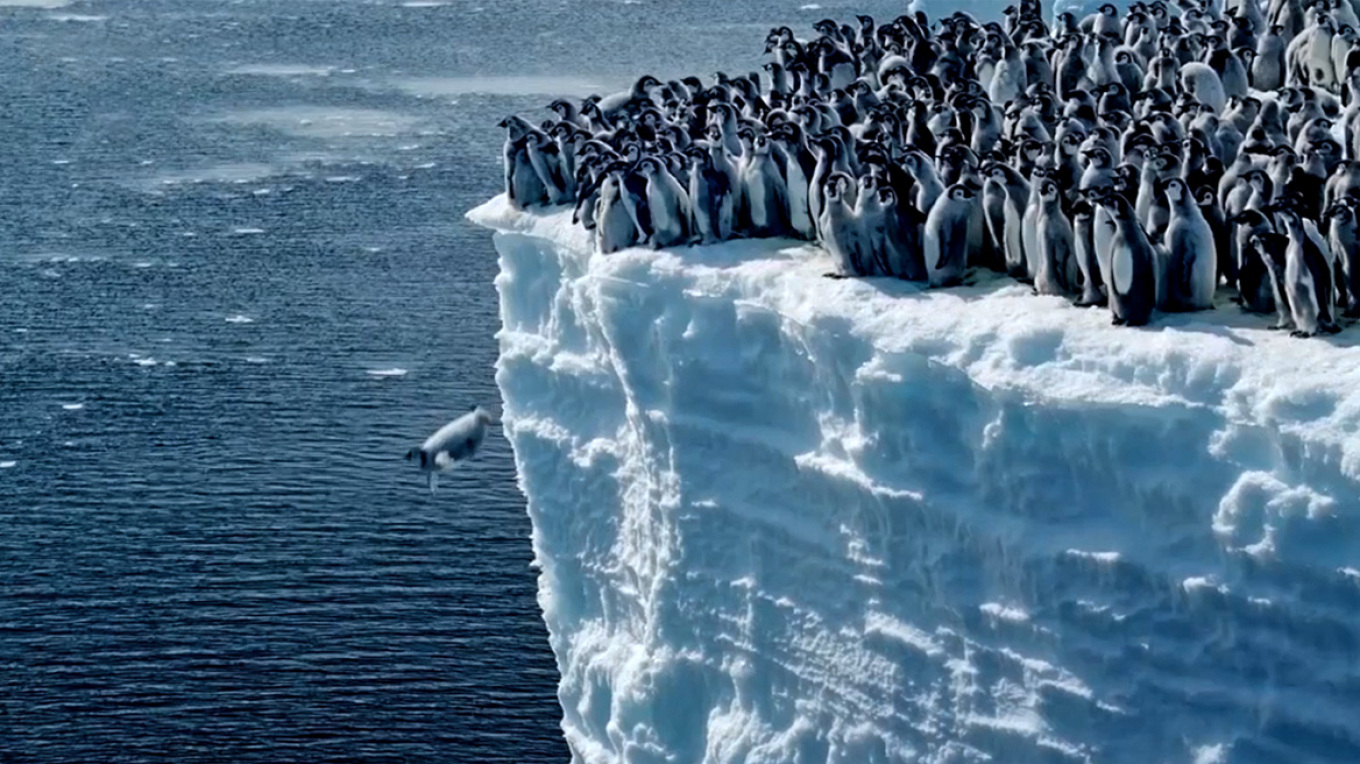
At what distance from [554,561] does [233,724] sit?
12.8 feet

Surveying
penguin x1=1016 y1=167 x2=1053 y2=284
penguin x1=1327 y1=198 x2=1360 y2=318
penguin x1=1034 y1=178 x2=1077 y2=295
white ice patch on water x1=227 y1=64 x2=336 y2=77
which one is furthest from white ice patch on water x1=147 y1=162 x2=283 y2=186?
penguin x1=1327 y1=198 x2=1360 y2=318

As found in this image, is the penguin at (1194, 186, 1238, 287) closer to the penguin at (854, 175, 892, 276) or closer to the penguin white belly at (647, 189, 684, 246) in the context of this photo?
the penguin at (854, 175, 892, 276)

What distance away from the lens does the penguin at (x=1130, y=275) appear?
12.4 m

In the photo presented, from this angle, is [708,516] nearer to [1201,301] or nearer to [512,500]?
[1201,301]

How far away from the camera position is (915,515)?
520 inches

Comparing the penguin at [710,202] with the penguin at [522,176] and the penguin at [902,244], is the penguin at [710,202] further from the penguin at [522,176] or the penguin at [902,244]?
the penguin at [522,176]

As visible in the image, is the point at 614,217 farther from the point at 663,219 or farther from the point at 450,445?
the point at 450,445

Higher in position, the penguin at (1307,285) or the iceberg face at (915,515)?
the penguin at (1307,285)

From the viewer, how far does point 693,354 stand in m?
14.9

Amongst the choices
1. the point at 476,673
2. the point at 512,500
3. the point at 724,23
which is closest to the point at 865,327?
the point at 476,673

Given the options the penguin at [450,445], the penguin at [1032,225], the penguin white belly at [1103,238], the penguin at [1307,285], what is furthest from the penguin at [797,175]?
the penguin at [450,445]

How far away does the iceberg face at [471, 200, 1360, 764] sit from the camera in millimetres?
11227

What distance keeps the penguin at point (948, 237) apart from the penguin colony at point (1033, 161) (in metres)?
0.01

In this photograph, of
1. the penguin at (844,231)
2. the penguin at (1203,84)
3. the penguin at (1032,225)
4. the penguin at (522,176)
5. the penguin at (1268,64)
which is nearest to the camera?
the penguin at (1032,225)
